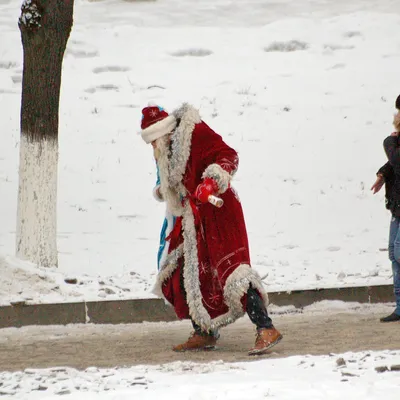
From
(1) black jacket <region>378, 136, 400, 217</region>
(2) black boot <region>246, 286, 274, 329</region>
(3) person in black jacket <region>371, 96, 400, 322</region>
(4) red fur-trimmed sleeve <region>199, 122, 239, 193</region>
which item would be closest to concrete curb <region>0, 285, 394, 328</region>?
(3) person in black jacket <region>371, 96, 400, 322</region>

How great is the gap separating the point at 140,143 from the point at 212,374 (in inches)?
367

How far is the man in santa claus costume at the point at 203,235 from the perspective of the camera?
696 cm

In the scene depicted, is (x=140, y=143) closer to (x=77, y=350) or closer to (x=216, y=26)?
(x=216, y=26)

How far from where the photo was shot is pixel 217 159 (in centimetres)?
694

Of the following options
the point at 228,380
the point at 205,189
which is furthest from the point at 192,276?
the point at 228,380

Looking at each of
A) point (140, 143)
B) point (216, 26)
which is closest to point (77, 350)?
point (140, 143)

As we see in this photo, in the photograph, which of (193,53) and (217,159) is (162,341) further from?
(193,53)

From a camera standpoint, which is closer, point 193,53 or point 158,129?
point 158,129

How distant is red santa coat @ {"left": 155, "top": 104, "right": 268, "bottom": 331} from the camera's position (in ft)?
22.9

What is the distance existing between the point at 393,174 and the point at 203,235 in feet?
6.74

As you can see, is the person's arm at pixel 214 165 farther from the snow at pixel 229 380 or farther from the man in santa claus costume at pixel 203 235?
the snow at pixel 229 380

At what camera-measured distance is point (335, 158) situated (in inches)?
572

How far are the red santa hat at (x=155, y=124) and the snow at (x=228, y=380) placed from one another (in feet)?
5.26

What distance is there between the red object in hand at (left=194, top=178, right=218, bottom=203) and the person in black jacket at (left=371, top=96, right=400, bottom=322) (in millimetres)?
2031
